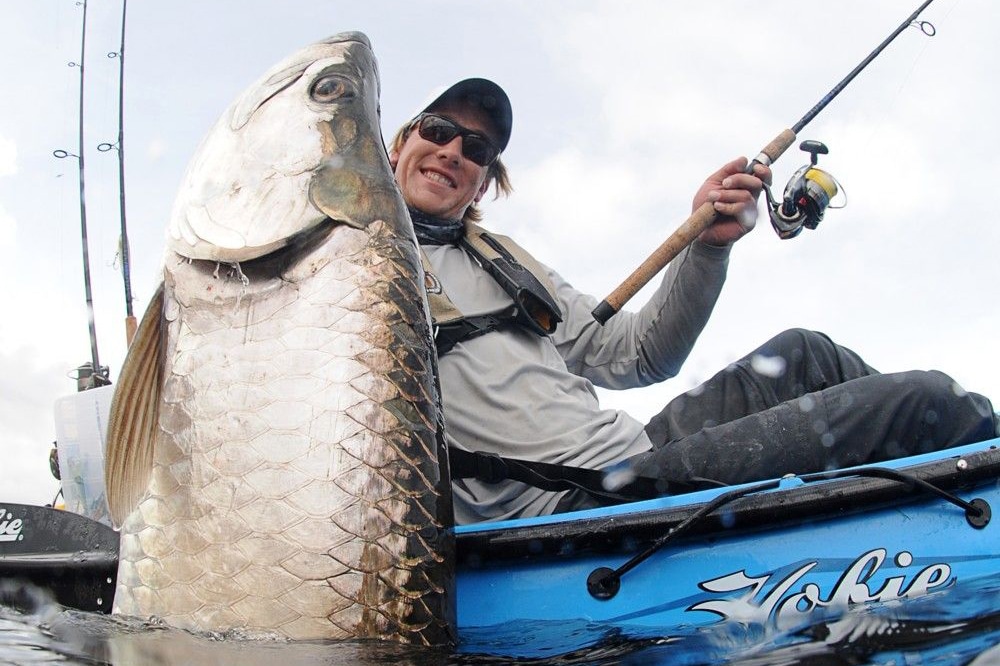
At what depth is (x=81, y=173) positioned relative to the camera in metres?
6.79

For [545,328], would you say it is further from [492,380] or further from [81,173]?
[81,173]

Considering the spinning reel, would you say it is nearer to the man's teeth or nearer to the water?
the man's teeth

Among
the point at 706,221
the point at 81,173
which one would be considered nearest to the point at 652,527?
the point at 706,221

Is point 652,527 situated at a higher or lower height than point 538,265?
lower

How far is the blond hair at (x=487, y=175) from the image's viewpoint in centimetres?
313

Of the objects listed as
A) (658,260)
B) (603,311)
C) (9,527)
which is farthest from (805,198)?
(9,527)

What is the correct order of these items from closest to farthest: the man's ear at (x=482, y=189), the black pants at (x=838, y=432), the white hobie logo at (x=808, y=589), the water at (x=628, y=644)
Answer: the water at (x=628, y=644), the white hobie logo at (x=808, y=589), the black pants at (x=838, y=432), the man's ear at (x=482, y=189)

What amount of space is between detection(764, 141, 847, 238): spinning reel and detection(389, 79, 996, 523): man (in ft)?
0.40

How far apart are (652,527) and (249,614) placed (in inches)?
34.0

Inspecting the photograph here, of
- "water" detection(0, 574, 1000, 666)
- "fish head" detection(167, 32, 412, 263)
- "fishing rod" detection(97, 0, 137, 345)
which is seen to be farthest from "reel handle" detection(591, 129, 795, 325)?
"fishing rod" detection(97, 0, 137, 345)

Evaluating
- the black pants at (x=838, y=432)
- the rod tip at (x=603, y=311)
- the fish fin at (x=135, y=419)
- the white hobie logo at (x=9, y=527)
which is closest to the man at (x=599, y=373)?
the black pants at (x=838, y=432)

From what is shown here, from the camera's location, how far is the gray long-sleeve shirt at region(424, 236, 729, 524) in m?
2.38

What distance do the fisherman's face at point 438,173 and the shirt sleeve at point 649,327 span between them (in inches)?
22.0

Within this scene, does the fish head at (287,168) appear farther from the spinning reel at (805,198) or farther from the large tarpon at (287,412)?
the spinning reel at (805,198)
